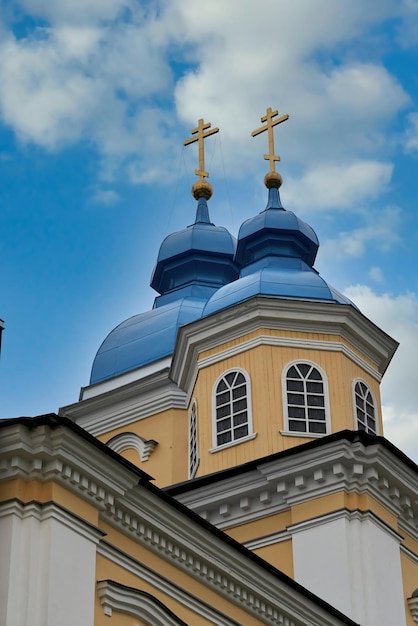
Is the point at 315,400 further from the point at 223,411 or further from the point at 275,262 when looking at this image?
the point at 275,262

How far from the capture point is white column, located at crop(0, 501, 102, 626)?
13.2 meters

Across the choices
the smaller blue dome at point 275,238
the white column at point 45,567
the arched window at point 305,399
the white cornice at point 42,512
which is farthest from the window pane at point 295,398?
the white cornice at point 42,512

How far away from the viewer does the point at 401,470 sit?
68.2 ft


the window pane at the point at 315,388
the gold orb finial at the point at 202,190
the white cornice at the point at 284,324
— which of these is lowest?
the window pane at the point at 315,388

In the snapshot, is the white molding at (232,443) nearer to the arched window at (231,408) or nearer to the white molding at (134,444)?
the arched window at (231,408)

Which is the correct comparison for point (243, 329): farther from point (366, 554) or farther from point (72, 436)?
point (72, 436)

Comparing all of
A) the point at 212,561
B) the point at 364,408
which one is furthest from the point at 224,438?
the point at 212,561

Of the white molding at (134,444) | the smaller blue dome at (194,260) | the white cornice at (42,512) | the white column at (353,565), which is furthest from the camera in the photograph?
the smaller blue dome at (194,260)

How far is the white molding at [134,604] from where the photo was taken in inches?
566

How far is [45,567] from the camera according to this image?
13586mm

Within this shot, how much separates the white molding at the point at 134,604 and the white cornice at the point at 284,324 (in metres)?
9.17

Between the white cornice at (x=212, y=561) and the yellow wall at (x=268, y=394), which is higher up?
the yellow wall at (x=268, y=394)

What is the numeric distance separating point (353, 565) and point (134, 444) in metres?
8.98

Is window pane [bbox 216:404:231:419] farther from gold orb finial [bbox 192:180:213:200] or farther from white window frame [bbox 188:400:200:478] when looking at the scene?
gold orb finial [bbox 192:180:213:200]
